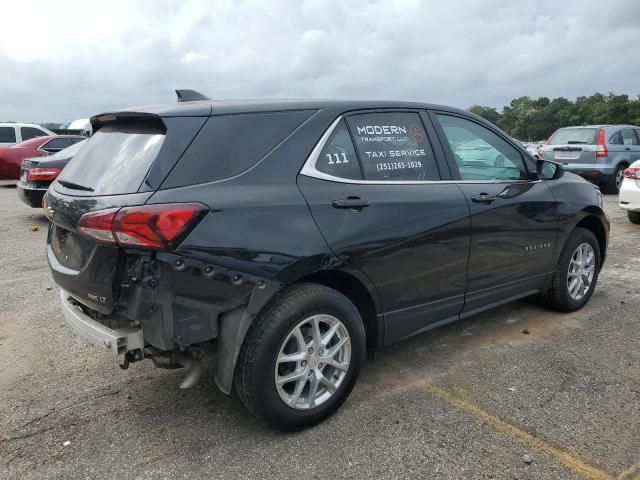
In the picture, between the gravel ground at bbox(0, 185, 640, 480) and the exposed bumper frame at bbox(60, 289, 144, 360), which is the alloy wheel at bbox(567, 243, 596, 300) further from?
the exposed bumper frame at bbox(60, 289, 144, 360)

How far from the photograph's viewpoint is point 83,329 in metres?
2.82

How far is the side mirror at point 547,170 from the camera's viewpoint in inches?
170

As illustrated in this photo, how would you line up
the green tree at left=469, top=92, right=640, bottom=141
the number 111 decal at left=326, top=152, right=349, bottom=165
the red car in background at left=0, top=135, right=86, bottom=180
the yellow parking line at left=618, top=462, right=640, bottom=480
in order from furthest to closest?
1. the green tree at left=469, top=92, right=640, bottom=141
2. the red car in background at left=0, top=135, right=86, bottom=180
3. the number 111 decal at left=326, top=152, right=349, bottom=165
4. the yellow parking line at left=618, top=462, right=640, bottom=480

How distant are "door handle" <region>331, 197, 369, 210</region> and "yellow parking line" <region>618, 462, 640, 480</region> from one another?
179 cm

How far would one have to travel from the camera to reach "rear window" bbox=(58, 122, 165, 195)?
265 cm

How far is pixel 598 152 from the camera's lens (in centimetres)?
1271

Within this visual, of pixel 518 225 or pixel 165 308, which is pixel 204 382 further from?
pixel 518 225

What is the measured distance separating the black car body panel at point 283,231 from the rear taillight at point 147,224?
0.04 metres

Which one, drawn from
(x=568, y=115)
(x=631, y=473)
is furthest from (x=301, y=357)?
(x=568, y=115)

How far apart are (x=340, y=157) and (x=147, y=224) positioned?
3.83 feet

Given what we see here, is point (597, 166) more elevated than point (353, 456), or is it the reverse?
point (597, 166)

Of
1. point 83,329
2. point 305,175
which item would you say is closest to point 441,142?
point 305,175

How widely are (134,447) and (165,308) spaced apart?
0.82 metres

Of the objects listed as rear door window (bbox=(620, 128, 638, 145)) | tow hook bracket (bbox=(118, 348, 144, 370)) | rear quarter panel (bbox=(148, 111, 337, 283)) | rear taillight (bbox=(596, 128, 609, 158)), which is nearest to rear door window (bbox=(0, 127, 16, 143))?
rear taillight (bbox=(596, 128, 609, 158))
